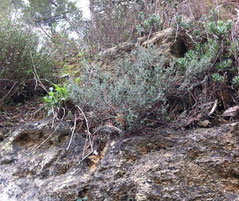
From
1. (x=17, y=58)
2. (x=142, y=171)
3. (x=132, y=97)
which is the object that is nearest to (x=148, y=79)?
(x=132, y=97)

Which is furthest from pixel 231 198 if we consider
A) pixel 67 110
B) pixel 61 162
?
pixel 67 110

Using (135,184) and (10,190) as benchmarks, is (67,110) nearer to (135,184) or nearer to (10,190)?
(10,190)

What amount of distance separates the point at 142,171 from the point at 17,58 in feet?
7.79

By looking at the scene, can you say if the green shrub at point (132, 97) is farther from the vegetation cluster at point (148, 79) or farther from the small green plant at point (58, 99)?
the small green plant at point (58, 99)

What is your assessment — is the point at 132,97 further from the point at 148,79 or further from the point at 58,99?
the point at 58,99

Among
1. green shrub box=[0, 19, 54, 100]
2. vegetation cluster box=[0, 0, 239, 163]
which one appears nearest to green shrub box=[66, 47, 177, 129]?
vegetation cluster box=[0, 0, 239, 163]

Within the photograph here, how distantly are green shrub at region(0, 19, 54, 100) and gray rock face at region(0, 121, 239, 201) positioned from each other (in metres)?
1.30

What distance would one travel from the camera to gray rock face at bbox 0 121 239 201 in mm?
1486

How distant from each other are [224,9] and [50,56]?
115 inches

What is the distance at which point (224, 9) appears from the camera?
3240 millimetres

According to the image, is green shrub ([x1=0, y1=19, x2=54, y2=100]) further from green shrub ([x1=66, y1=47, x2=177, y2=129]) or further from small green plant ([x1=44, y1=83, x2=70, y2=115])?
green shrub ([x1=66, y1=47, x2=177, y2=129])

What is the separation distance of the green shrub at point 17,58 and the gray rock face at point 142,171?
51.1 inches

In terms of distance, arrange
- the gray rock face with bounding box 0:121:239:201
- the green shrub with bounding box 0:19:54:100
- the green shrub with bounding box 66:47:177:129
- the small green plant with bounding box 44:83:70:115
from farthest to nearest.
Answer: the green shrub with bounding box 0:19:54:100
the small green plant with bounding box 44:83:70:115
the green shrub with bounding box 66:47:177:129
the gray rock face with bounding box 0:121:239:201

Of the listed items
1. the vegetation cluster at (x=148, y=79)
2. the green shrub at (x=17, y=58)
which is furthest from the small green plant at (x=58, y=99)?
the green shrub at (x=17, y=58)
